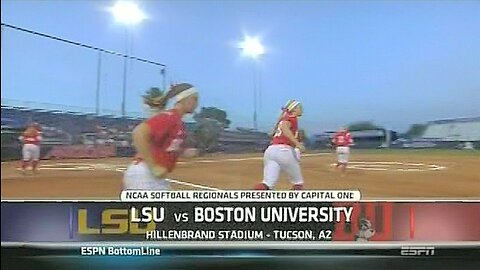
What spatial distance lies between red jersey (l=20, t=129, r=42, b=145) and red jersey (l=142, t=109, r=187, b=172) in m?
0.26

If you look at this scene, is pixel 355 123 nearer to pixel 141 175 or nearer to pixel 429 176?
pixel 429 176

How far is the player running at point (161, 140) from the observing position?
62.3 inches

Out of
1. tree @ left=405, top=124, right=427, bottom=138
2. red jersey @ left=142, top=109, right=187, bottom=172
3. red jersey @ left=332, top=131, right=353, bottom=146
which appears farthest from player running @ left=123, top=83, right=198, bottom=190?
tree @ left=405, top=124, right=427, bottom=138

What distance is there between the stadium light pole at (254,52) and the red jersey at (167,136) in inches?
→ 7.3

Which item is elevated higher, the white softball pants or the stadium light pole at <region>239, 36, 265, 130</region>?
the stadium light pole at <region>239, 36, 265, 130</region>

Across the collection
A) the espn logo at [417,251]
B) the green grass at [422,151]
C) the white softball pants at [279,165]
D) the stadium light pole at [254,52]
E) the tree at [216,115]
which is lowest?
the espn logo at [417,251]

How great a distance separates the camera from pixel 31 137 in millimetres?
1562

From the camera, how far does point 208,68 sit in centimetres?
159

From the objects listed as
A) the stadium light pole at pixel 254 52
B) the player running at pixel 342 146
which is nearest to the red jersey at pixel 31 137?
the stadium light pole at pixel 254 52

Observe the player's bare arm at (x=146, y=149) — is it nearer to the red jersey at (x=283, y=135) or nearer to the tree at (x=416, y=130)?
the red jersey at (x=283, y=135)

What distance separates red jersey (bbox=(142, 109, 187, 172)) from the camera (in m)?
1.59

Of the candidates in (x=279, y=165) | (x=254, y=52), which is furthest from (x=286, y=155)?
(x=254, y=52)

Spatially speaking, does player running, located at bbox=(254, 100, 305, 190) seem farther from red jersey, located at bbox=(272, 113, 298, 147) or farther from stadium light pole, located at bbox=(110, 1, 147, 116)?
stadium light pole, located at bbox=(110, 1, 147, 116)

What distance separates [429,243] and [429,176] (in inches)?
6.6
